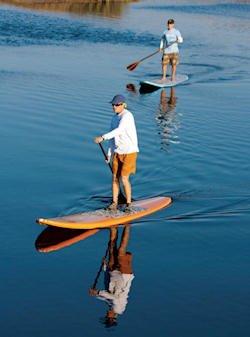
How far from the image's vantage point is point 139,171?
14953mm

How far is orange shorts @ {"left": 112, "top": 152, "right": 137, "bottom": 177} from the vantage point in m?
12.3

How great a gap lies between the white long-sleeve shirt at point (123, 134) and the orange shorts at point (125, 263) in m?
2.15

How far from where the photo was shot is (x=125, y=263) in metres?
10.5

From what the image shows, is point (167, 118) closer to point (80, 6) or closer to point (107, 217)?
point (107, 217)

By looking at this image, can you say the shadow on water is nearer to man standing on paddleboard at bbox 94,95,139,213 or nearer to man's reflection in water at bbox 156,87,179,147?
man standing on paddleboard at bbox 94,95,139,213

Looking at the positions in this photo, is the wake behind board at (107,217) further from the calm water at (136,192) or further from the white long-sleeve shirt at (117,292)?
the white long-sleeve shirt at (117,292)

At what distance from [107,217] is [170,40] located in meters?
14.6

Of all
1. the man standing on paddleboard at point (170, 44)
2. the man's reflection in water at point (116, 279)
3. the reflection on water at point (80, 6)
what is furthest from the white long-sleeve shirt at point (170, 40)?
the reflection on water at point (80, 6)

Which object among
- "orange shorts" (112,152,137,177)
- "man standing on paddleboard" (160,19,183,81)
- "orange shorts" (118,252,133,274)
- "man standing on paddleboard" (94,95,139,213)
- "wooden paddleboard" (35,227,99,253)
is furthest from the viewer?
"man standing on paddleboard" (160,19,183,81)

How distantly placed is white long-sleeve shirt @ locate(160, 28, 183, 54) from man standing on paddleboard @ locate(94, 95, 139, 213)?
13279 millimetres

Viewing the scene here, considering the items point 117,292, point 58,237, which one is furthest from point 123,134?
point 117,292

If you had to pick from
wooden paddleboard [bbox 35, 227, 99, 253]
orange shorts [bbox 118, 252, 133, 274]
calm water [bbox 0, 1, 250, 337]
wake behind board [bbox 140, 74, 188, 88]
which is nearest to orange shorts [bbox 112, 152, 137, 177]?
calm water [bbox 0, 1, 250, 337]

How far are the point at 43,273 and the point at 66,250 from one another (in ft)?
3.36

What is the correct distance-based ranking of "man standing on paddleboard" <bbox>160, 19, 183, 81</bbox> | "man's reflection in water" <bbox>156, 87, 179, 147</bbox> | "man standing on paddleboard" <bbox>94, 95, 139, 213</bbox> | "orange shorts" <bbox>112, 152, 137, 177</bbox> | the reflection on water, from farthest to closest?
the reflection on water
"man standing on paddleboard" <bbox>160, 19, 183, 81</bbox>
"man's reflection in water" <bbox>156, 87, 179, 147</bbox>
"orange shorts" <bbox>112, 152, 137, 177</bbox>
"man standing on paddleboard" <bbox>94, 95, 139, 213</bbox>
